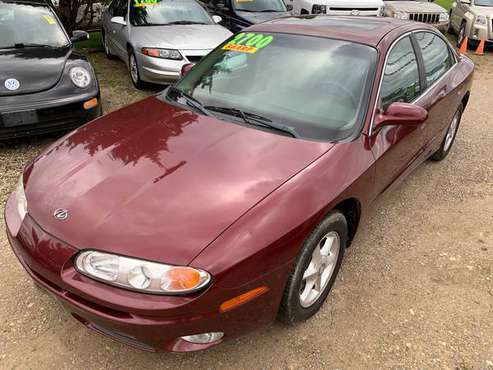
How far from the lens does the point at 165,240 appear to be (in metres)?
1.87

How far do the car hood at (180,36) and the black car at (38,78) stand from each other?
1.30m

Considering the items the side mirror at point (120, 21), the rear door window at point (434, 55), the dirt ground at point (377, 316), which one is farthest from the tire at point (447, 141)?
the side mirror at point (120, 21)

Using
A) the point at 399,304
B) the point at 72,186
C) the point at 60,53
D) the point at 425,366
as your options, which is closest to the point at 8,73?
the point at 60,53

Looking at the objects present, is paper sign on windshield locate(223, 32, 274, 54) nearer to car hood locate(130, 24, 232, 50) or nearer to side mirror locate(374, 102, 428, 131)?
side mirror locate(374, 102, 428, 131)

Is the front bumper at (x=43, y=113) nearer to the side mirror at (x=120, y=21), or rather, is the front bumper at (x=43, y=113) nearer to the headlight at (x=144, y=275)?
the side mirror at (x=120, y=21)

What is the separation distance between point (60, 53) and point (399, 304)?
171 inches

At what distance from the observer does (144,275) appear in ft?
5.95

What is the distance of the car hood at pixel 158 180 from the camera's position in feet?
6.26

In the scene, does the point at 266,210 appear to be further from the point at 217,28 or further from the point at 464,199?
the point at 217,28

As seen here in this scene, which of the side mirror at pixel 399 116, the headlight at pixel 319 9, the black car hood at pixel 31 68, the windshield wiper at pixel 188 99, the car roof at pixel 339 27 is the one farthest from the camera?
the headlight at pixel 319 9

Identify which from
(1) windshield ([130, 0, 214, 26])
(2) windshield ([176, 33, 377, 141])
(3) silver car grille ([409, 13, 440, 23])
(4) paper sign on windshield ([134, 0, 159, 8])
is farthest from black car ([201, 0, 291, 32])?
(2) windshield ([176, 33, 377, 141])

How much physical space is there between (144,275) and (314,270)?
1.00 m

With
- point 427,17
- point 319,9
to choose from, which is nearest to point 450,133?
point 319,9

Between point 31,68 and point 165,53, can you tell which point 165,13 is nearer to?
point 165,53
